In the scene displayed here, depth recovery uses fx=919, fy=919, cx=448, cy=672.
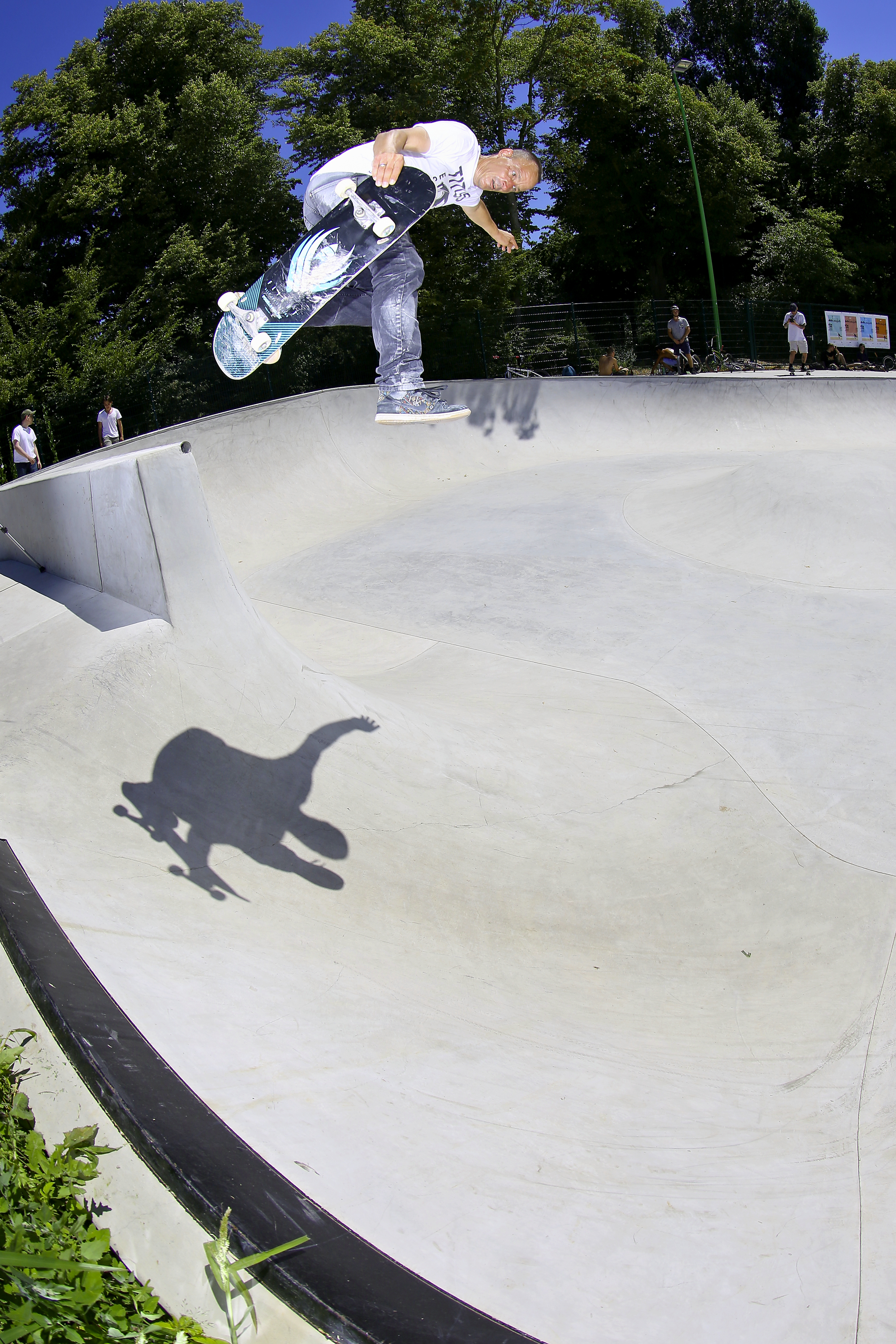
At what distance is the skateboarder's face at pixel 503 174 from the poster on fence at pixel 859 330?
83.5ft

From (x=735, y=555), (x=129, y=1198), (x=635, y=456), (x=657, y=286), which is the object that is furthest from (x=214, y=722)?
(x=657, y=286)

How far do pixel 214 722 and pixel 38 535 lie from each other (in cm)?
306

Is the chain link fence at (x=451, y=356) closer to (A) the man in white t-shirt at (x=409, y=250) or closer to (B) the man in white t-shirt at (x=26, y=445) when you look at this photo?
(B) the man in white t-shirt at (x=26, y=445)

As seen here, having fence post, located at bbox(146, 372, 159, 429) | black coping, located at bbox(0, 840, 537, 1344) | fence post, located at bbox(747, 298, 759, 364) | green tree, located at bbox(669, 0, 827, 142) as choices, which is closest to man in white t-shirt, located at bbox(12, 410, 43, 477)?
→ fence post, located at bbox(146, 372, 159, 429)

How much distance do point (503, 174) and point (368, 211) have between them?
990mm

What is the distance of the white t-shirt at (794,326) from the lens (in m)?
21.9

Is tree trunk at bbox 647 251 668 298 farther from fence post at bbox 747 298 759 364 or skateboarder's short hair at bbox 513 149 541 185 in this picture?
skateboarder's short hair at bbox 513 149 541 185

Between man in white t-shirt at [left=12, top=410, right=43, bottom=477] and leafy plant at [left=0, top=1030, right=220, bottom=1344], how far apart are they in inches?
529

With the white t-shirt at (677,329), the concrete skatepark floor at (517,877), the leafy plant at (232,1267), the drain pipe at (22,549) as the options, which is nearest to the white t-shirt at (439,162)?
the concrete skatepark floor at (517,877)

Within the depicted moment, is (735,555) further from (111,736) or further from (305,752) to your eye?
(111,736)

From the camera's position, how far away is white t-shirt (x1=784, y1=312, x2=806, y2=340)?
21906mm

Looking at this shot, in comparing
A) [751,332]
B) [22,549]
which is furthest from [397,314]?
[751,332]

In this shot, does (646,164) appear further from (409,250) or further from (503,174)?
(409,250)

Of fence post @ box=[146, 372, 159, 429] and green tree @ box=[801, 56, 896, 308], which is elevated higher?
green tree @ box=[801, 56, 896, 308]
